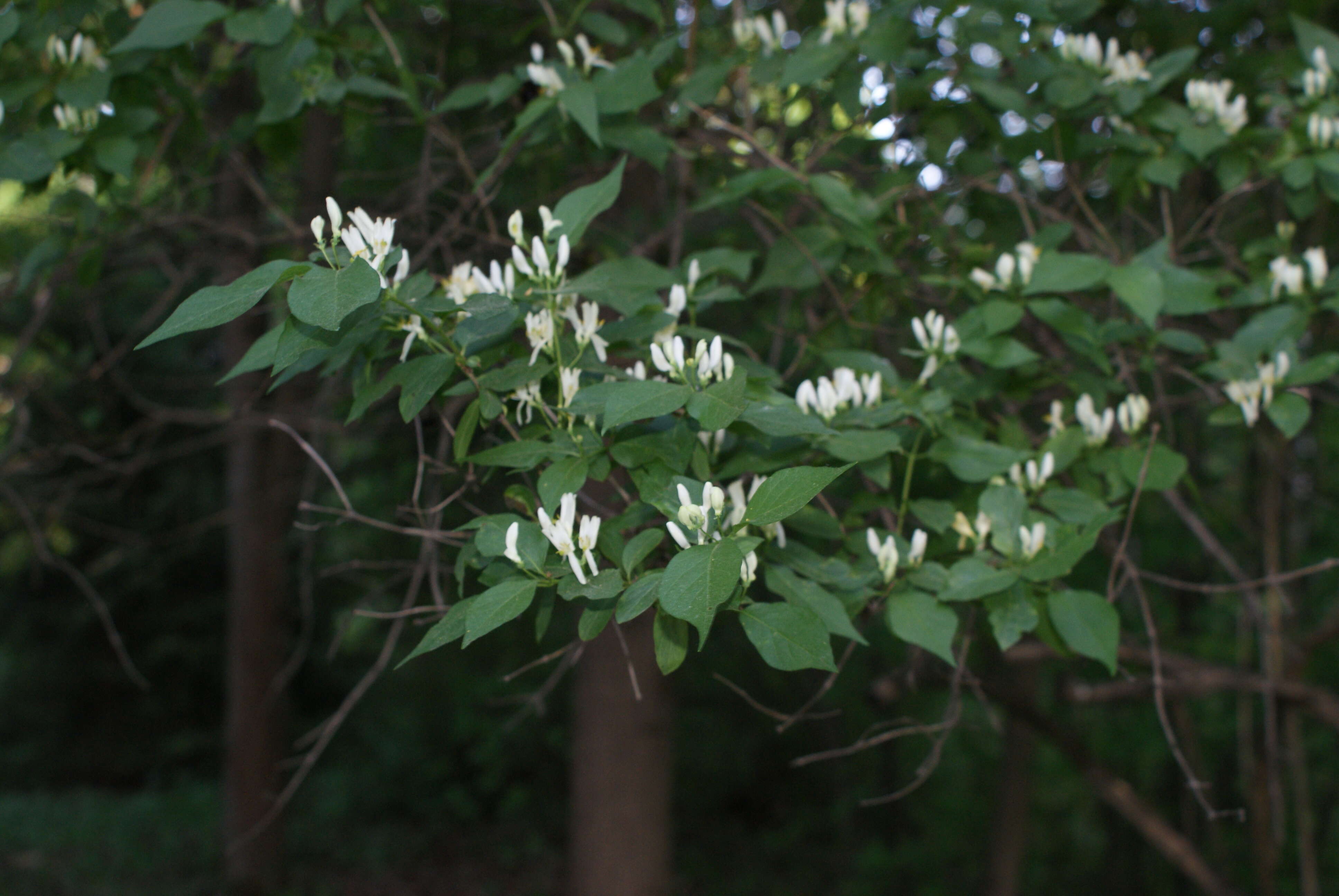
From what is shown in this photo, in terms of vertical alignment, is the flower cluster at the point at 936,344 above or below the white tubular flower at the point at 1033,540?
above

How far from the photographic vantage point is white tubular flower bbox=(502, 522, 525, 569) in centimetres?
104

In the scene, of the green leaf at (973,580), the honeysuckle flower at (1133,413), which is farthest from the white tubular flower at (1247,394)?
the green leaf at (973,580)

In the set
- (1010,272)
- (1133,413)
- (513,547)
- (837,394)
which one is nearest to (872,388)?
(837,394)

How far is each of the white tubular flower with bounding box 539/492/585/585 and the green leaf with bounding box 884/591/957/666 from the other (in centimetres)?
A: 45

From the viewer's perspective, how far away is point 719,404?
3.39ft

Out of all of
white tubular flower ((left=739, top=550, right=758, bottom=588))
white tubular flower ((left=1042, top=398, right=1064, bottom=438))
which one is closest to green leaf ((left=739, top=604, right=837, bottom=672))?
white tubular flower ((left=739, top=550, right=758, bottom=588))

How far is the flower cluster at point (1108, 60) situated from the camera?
1.86m

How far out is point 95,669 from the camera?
8.42m

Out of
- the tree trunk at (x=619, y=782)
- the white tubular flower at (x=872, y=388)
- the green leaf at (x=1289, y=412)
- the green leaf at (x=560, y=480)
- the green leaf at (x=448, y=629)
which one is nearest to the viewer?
→ the green leaf at (x=448, y=629)

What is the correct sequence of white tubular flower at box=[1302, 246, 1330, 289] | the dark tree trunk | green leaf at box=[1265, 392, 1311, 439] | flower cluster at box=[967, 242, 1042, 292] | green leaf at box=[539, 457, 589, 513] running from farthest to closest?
the dark tree trunk, white tubular flower at box=[1302, 246, 1330, 289], flower cluster at box=[967, 242, 1042, 292], green leaf at box=[1265, 392, 1311, 439], green leaf at box=[539, 457, 589, 513]

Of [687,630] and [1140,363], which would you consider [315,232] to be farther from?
[1140,363]

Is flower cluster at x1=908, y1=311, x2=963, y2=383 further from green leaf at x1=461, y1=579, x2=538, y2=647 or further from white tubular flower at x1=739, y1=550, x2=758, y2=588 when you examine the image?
green leaf at x1=461, y1=579, x2=538, y2=647

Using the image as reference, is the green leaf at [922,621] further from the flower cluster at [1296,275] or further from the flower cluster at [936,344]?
the flower cluster at [1296,275]

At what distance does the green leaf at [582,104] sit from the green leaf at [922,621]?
0.84m
